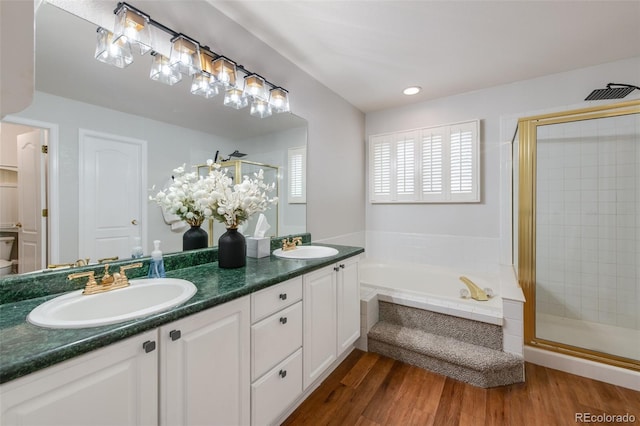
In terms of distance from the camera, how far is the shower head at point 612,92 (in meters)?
2.17

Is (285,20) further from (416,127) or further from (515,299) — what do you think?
(515,299)

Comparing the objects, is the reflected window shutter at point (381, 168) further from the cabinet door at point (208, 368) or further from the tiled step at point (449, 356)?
the cabinet door at point (208, 368)

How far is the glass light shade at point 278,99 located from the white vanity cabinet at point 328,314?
4.14 ft

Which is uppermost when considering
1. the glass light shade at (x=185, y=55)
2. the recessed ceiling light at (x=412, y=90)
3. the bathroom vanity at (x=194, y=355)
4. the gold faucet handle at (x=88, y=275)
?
the recessed ceiling light at (x=412, y=90)

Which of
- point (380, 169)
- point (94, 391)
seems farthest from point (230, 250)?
point (380, 169)

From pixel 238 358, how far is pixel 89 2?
1.67 meters

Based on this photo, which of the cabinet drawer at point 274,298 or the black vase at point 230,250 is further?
the black vase at point 230,250

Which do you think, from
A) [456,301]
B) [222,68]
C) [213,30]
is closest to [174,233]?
[222,68]

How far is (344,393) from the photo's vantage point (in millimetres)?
1740

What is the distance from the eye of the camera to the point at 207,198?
4.75ft

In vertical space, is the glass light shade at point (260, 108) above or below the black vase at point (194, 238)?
above

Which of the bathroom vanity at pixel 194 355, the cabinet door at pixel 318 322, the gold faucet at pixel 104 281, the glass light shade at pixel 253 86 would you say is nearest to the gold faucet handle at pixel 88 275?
the gold faucet at pixel 104 281

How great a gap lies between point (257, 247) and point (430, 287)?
1.98 m

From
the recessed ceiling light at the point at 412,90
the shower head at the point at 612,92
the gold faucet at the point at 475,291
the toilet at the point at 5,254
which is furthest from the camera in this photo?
the recessed ceiling light at the point at 412,90
